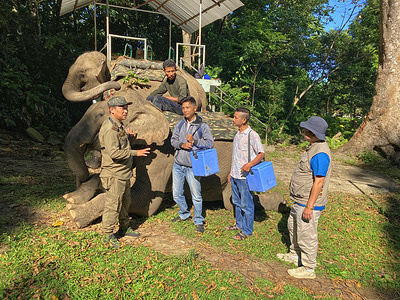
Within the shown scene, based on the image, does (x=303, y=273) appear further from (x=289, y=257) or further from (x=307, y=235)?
(x=307, y=235)

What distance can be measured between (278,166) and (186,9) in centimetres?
622

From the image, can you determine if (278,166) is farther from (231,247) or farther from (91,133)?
(91,133)

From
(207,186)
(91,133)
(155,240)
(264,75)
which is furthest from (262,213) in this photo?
(264,75)

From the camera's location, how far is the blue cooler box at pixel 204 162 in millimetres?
4137

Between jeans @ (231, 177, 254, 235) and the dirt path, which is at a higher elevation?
jeans @ (231, 177, 254, 235)

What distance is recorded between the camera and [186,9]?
10828 millimetres

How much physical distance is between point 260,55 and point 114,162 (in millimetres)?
12847

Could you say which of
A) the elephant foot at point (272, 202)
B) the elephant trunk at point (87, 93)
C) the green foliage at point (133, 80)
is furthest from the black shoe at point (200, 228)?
the green foliage at point (133, 80)

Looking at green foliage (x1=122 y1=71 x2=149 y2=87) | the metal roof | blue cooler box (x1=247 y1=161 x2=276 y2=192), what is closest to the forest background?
the metal roof

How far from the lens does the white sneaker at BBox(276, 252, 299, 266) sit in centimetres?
393

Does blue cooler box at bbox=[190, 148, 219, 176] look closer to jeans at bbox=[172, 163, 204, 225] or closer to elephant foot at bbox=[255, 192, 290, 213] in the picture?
jeans at bbox=[172, 163, 204, 225]

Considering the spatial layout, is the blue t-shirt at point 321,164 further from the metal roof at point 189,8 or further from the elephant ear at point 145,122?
the metal roof at point 189,8

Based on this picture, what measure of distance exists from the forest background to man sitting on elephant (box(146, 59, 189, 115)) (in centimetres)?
691

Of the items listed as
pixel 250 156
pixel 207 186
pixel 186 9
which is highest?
pixel 186 9
